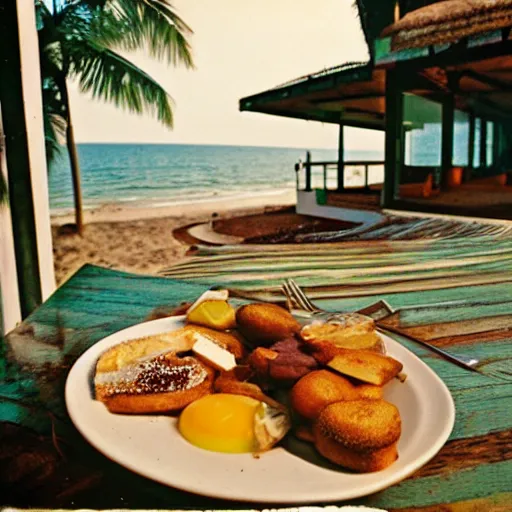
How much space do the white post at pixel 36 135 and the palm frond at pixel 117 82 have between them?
0.06 m

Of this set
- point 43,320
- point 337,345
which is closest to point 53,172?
point 43,320

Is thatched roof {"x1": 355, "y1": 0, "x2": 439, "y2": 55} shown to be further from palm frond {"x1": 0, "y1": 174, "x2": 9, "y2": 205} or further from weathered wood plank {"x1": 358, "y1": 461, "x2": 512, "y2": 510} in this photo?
weathered wood plank {"x1": 358, "y1": 461, "x2": 512, "y2": 510}

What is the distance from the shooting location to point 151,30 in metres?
0.88

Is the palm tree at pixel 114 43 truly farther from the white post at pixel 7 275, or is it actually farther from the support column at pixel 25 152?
the white post at pixel 7 275

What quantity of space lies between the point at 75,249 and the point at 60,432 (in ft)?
1.81

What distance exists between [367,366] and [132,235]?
57 cm

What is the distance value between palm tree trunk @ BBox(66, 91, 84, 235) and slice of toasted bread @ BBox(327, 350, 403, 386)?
0.59 metres

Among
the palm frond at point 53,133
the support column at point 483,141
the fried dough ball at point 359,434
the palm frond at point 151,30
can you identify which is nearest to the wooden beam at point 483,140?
the support column at point 483,141

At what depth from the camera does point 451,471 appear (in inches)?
18.5

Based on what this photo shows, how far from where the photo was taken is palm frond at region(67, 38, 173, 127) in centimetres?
88

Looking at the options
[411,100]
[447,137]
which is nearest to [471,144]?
[447,137]

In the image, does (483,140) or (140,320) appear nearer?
(140,320)

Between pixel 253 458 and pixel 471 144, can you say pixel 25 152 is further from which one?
pixel 471 144

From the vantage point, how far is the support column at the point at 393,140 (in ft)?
4.50
